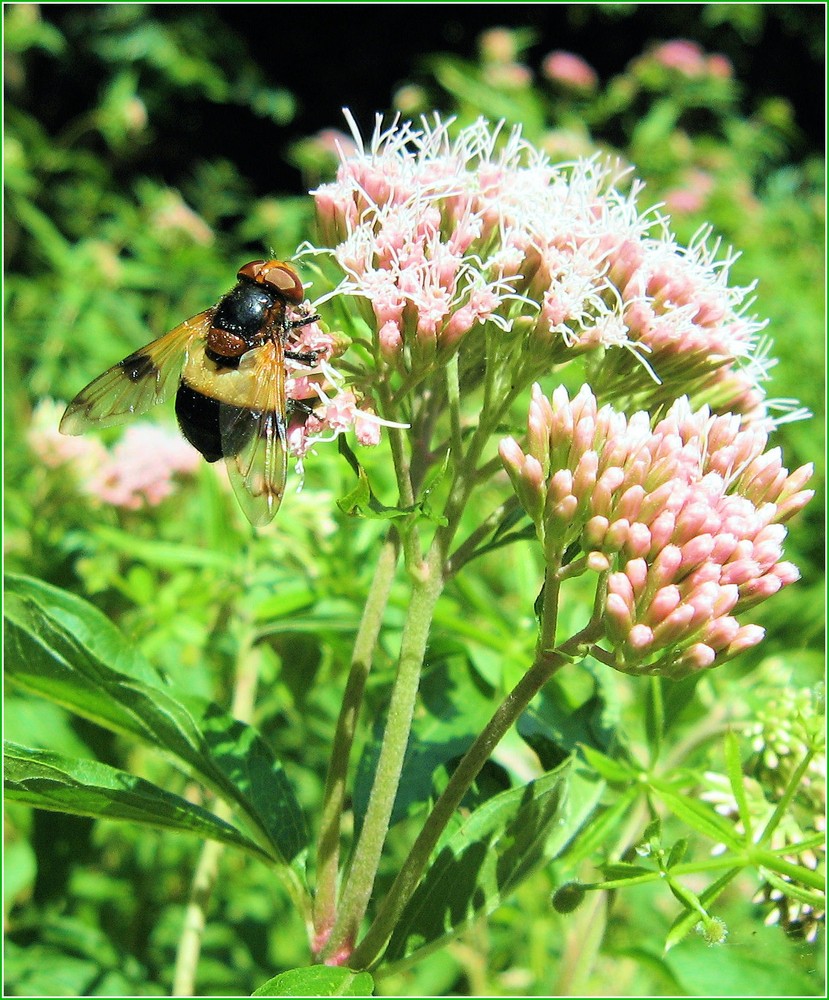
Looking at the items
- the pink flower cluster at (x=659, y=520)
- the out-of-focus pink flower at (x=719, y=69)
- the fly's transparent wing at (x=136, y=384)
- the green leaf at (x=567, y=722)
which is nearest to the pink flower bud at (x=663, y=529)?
the pink flower cluster at (x=659, y=520)

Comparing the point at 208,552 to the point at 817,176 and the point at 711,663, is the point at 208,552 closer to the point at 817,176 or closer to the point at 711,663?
the point at 711,663

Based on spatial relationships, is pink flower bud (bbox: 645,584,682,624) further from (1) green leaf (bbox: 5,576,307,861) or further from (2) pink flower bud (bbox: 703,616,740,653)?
(1) green leaf (bbox: 5,576,307,861)

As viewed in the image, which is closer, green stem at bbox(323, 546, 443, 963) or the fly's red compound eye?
green stem at bbox(323, 546, 443, 963)

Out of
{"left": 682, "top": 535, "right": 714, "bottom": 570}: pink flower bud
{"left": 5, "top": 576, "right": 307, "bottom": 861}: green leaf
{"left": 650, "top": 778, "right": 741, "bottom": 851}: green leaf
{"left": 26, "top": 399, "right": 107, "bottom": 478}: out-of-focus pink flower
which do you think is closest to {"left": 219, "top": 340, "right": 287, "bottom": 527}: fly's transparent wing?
{"left": 5, "top": 576, "right": 307, "bottom": 861}: green leaf

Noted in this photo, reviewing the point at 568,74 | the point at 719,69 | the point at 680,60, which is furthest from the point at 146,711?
the point at 719,69

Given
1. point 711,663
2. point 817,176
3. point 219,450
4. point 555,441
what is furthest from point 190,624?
point 817,176

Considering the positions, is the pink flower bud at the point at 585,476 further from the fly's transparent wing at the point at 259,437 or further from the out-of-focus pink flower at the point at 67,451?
the out-of-focus pink flower at the point at 67,451

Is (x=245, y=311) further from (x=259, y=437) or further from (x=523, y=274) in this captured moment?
(x=523, y=274)
